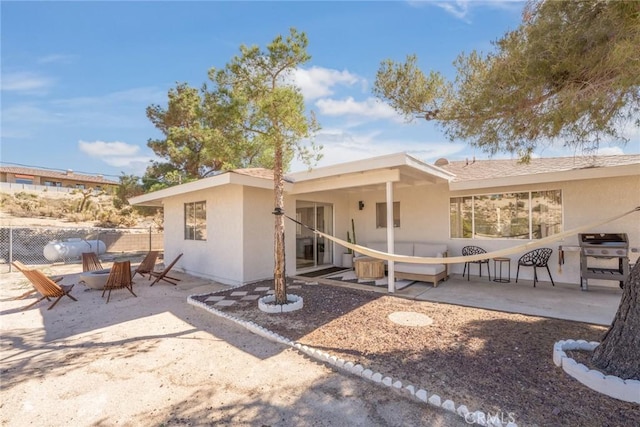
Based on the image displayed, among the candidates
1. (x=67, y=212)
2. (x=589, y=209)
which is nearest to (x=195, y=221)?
(x=589, y=209)

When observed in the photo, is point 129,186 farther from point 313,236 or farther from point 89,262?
point 313,236

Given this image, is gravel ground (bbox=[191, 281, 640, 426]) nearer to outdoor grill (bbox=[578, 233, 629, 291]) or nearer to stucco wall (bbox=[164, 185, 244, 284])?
stucco wall (bbox=[164, 185, 244, 284])

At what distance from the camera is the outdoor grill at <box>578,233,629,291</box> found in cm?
600

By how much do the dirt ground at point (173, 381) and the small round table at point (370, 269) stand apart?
4.14 meters

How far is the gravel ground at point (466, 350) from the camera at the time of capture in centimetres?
242

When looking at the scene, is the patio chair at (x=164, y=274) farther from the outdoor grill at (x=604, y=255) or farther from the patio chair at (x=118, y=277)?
the outdoor grill at (x=604, y=255)

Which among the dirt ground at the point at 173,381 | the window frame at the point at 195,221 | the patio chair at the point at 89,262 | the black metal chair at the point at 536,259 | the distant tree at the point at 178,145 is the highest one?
the distant tree at the point at 178,145

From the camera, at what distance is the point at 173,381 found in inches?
120

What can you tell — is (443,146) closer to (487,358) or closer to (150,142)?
(487,358)

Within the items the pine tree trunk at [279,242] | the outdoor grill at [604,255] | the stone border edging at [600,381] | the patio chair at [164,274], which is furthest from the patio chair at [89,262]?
the outdoor grill at [604,255]

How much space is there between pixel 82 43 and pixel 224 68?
627 centimetres

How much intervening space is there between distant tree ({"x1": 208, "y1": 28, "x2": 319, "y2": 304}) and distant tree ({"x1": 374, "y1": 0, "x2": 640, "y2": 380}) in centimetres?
145

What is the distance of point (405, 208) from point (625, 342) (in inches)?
269

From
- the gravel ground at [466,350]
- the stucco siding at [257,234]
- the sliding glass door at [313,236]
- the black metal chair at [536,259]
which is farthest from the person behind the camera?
the sliding glass door at [313,236]
